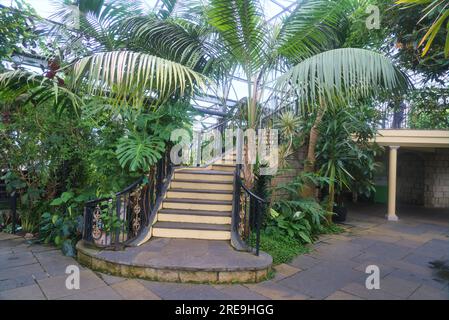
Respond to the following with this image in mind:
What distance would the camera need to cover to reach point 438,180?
10.0 meters

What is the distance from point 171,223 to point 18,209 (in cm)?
304

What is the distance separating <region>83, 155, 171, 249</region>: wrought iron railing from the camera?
3.47m

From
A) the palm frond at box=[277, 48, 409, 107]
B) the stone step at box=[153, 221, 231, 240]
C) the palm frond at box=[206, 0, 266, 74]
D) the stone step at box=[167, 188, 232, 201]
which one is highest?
the palm frond at box=[206, 0, 266, 74]

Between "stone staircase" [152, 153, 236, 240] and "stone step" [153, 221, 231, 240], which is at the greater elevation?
"stone staircase" [152, 153, 236, 240]

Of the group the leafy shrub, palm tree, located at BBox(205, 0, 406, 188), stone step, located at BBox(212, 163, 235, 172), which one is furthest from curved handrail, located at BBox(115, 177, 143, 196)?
stone step, located at BBox(212, 163, 235, 172)

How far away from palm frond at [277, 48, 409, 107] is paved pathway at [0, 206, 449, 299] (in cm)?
209

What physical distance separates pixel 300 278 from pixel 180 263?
1.46 meters

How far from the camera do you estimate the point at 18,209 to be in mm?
4934

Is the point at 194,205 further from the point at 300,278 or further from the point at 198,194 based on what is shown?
the point at 300,278

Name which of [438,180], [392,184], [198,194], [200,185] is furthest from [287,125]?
[438,180]

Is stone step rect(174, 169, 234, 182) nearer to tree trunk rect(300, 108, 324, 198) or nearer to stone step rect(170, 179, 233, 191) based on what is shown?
stone step rect(170, 179, 233, 191)

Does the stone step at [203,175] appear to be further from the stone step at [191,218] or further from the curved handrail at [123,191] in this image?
the curved handrail at [123,191]
